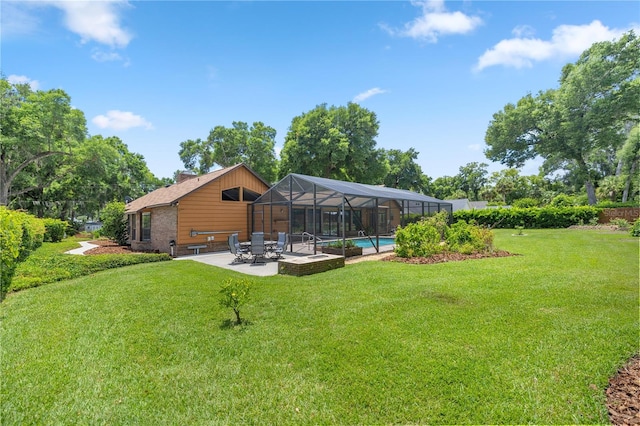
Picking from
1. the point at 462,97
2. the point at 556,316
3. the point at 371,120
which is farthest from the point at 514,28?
the point at 371,120

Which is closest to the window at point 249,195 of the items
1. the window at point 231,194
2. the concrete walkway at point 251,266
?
the window at point 231,194

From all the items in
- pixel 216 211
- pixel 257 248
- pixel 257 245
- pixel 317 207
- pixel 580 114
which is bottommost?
pixel 257 248

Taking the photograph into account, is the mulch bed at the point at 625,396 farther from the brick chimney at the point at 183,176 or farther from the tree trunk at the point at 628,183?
the tree trunk at the point at 628,183

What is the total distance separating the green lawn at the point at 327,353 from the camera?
2.64 metres

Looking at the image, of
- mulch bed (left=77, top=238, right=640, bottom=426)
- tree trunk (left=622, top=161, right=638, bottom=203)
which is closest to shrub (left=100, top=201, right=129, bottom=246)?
mulch bed (left=77, top=238, right=640, bottom=426)

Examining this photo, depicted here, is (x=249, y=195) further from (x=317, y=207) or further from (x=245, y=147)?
(x=245, y=147)

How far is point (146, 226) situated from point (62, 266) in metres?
7.02

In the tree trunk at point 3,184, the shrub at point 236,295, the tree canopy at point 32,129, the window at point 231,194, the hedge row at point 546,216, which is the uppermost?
the tree canopy at point 32,129

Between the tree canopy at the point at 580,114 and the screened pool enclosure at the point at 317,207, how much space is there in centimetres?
1914

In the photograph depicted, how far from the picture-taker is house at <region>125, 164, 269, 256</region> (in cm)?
1325

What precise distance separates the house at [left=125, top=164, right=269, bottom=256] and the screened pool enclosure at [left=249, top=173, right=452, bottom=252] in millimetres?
1010

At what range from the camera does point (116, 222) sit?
1798 cm

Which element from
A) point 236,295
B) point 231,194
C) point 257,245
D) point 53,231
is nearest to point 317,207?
point 231,194

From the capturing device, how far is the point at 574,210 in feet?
74.0
